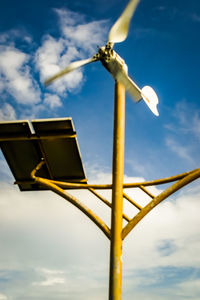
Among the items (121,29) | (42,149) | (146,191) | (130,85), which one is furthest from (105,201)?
(121,29)

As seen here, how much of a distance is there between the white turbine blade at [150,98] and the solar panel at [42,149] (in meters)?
2.58

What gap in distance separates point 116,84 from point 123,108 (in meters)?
0.78

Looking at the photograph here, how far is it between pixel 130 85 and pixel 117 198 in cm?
347

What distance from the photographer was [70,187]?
1027 centimetres

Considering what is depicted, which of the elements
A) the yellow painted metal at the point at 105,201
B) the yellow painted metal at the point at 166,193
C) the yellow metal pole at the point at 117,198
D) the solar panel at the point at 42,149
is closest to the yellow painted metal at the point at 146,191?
the yellow painted metal at the point at 166,193

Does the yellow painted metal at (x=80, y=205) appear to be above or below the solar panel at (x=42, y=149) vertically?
below

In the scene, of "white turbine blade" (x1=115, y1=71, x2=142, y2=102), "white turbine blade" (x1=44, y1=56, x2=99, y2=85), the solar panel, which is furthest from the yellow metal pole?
the solar panel

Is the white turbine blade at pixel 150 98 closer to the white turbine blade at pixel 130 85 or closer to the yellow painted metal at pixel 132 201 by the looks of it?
the white turbine blade at pixel 130 85

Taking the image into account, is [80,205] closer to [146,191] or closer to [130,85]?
[146,191]

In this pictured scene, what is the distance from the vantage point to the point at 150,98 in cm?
994

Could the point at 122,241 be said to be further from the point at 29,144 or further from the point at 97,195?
the point at 29,144

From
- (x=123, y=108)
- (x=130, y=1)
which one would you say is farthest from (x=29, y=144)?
(x=130, y=1)

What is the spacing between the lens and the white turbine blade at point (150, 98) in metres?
9.70

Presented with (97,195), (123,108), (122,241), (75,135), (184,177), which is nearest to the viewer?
(122,241)
